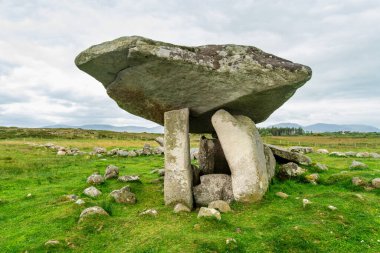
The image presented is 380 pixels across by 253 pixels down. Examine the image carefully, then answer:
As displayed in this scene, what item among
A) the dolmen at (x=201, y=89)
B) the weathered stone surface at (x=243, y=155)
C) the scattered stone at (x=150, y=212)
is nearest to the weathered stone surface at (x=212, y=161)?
the dolmen at (x=201, y=89)

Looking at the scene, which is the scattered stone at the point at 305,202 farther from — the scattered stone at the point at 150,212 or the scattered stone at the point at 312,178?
the scattered stone at the point at 150,212

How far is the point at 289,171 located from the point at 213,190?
4.87 m

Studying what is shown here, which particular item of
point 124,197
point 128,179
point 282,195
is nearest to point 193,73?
point 124,197

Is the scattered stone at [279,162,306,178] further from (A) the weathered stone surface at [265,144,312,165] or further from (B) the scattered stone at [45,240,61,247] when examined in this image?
(B) the scattered stone at [45,240,61,247]

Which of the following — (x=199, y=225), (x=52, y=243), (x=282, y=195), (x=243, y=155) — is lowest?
(x=52, y=243)

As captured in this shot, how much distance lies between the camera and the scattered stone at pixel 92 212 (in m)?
10.4

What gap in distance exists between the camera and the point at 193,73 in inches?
483

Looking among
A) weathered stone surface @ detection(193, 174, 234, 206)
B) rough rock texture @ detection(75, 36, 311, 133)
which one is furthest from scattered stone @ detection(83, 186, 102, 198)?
rough rock texture @ detection(75, 36, 311, 133)

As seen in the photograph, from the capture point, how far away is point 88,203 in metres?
11.8

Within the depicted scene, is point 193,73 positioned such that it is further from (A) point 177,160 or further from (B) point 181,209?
(B) point 181,209

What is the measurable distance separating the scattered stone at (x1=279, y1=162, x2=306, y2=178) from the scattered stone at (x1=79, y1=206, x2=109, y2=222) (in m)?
8.68

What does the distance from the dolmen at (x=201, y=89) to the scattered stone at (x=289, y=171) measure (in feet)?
9.40

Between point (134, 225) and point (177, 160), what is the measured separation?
11.3ft

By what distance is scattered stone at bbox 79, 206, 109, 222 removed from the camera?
1042 centimetres
